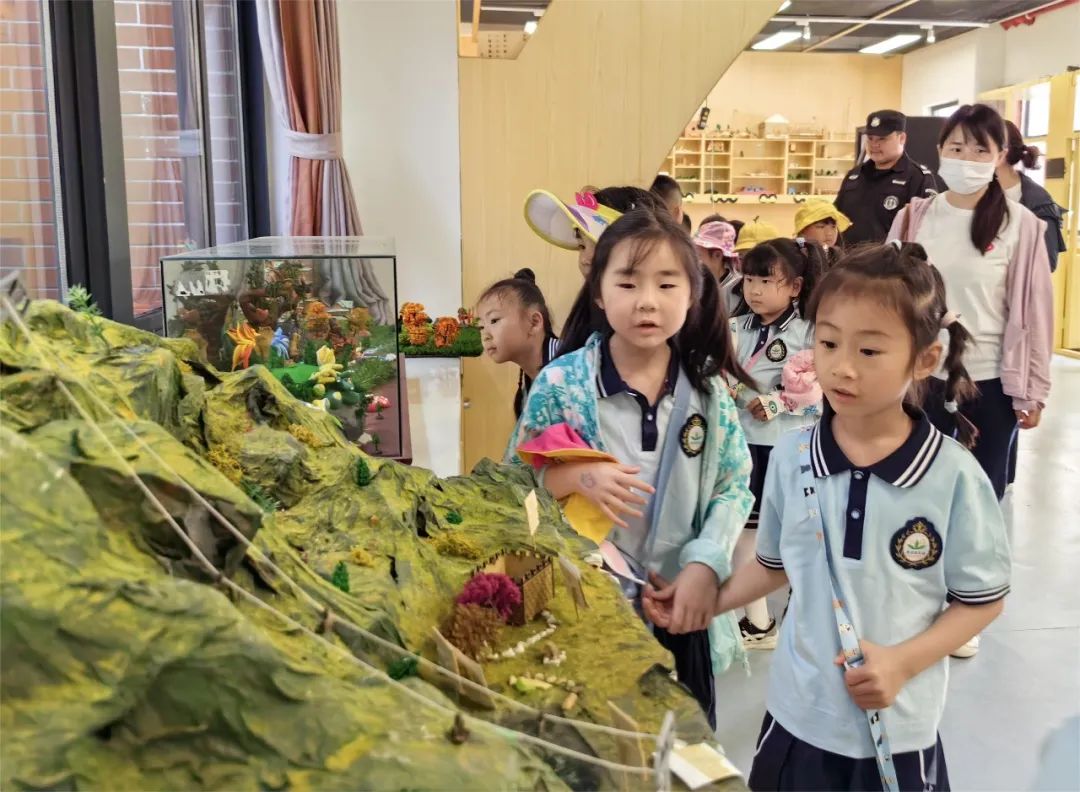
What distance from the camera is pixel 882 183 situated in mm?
4250

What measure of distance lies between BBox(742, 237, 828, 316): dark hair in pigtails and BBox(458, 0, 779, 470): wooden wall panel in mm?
1791

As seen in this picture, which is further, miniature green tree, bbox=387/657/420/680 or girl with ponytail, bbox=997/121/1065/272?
girl with ponytail, bbox=997/121/1065/272

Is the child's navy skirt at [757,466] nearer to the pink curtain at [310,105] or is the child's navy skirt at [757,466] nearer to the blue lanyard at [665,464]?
the blue lanyard at [665,464]

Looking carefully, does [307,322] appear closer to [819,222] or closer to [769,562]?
A: [769,562]

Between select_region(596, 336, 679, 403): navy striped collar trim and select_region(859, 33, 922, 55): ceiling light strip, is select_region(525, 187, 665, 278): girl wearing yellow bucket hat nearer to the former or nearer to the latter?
select_region(596, 336, 679, 403): navy striped collar trim

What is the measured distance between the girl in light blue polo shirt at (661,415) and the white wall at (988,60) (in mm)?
9897

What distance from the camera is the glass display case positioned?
2.16 meters

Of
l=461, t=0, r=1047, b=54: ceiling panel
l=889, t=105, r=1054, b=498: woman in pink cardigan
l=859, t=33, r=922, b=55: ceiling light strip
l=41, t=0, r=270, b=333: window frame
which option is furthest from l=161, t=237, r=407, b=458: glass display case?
l=859, t=33, r=922, b=55: ceiling light strip

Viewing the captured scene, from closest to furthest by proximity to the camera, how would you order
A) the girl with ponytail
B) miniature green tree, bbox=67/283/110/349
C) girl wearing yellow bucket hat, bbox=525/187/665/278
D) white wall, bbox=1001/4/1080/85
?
miniature green tree, bbox=67/283/110/349 < girl wearing yellow bucket hat, bbox=525/187/665/278 < the girl with ponytail < white wall, bbox=1001/4/1080/85

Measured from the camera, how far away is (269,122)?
5.17 meters

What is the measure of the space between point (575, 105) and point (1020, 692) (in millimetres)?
3210

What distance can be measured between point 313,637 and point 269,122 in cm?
488

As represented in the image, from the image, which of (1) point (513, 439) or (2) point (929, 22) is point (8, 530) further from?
(2) point (929, 22)

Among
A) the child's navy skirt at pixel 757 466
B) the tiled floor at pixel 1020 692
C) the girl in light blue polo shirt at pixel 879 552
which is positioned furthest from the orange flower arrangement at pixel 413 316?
the girl in light blue polo shirt at pixel 879 552
